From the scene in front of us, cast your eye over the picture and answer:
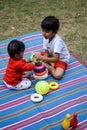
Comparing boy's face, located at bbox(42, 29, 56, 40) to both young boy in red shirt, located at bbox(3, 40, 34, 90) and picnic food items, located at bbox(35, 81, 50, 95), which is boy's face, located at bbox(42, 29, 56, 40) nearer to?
young boy in red shirt, located at bbox(3, 40, 34, 90)

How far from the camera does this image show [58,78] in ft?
11.5

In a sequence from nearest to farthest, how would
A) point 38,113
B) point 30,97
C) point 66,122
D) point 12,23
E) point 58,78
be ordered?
point 66,122 < point 38,113 < point 30,97 < point 58,78 < point 12,23

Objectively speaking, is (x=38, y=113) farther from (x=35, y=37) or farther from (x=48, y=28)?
(x=35, y=37)

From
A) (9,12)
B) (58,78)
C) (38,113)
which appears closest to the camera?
(38,113)

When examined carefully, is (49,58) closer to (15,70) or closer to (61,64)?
(61,64)

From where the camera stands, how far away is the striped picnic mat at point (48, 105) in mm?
2918

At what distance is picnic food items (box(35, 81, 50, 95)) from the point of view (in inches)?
127

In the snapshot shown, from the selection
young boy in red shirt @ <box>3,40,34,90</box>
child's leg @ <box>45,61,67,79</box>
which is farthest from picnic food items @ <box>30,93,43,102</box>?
child's leg @ <box>45,61,67,79</box>

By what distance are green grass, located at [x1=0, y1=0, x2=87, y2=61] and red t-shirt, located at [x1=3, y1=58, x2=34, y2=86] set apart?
111cm

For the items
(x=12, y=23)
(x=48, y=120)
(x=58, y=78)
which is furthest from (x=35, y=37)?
(x=48, y=120)

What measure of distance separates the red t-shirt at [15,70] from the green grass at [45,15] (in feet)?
3.66

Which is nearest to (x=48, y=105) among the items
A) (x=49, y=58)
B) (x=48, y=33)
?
(x=49, y=58)

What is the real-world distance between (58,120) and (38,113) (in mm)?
241

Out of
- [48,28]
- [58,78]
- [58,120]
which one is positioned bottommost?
[58,120]
